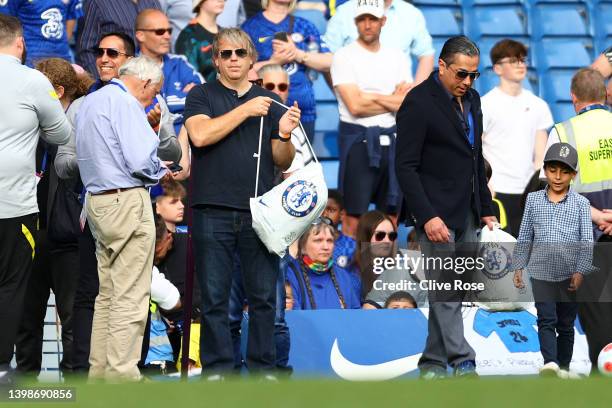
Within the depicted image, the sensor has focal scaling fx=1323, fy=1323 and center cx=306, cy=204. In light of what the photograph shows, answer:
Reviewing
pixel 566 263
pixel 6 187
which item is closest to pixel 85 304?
pixel 6 187

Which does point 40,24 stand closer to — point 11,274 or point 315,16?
point 315,16

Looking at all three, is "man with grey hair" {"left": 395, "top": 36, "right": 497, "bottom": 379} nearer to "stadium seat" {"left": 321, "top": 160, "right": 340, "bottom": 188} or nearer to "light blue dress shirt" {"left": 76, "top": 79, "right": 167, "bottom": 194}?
"light blue dress shirt" {"left": 76, "top": 79, "right": 167, "bottom": 194}

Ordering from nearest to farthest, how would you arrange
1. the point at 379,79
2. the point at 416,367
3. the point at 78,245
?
the point at 78,245, the point at 416,367, the point at 379,79

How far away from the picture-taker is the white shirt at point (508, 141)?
1078cm

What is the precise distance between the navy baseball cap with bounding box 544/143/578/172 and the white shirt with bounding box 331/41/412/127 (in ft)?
7.76

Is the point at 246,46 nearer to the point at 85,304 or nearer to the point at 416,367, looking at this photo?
the point at 85,304

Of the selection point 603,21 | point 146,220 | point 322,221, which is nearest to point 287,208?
point 146,220

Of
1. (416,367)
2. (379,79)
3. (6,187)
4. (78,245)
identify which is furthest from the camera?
(379,79)

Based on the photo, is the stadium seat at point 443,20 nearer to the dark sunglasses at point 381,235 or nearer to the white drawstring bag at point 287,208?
the dark sunglasses at point 381,235

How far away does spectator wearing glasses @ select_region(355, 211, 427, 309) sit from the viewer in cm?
854

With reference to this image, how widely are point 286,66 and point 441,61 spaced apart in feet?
9.86

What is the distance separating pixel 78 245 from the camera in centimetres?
745

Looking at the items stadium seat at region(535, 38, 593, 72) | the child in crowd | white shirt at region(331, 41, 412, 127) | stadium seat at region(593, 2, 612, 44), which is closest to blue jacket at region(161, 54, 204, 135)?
white shirt at region(331, 41, 412, 127)

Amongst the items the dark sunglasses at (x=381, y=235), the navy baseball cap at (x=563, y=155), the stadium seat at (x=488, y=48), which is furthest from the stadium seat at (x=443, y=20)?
the navy baseball cap at (x=563, y=155)
